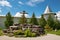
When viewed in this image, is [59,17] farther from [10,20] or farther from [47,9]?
A: [10,20]

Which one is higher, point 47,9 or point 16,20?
point 47,9

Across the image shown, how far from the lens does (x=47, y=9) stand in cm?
5519

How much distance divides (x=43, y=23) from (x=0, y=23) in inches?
508

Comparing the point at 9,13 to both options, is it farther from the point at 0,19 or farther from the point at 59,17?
the point at 59,17

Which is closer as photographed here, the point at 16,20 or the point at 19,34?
the point at 19,34

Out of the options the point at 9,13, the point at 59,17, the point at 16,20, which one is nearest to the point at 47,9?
Answer: the point at 59,17

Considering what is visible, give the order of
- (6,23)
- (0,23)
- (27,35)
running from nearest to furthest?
(27,35) → (6,23) → (0,23)

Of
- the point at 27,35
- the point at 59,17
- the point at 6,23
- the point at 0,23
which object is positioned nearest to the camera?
the point at 27,35

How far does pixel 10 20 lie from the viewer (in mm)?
40875

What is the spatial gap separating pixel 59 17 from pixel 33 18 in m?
14.6

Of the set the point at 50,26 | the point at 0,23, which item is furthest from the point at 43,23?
the point at 0,23

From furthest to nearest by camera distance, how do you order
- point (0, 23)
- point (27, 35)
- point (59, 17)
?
point (59, 17)
point (0, 23)
point (27, 35)

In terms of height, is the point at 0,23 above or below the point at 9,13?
below

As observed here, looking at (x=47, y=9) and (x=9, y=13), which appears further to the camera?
(x=47, y=9)
